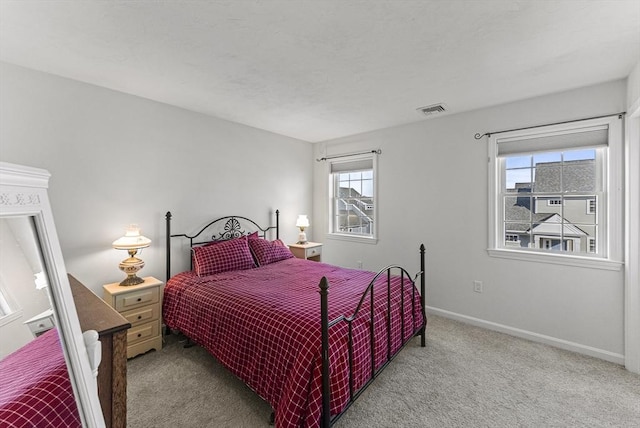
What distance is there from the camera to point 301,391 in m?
1.54

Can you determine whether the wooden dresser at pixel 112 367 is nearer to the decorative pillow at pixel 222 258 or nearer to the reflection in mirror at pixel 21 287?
the reflection in mirror at pixel 21 287

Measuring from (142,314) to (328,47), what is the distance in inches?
111

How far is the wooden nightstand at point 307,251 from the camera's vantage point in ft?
14.1

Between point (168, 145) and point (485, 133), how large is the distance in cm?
364

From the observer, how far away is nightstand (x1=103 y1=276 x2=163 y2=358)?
2.48 meters

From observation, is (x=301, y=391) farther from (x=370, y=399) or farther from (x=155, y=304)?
(x=155, y=304)

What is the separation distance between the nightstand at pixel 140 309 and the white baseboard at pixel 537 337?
3203 millimetres

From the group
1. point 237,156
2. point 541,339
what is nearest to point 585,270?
point 541,339

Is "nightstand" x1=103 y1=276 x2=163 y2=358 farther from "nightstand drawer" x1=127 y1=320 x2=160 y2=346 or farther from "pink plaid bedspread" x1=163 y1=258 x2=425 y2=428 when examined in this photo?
"pink plaid bedspread" x1=163 y1=258 x2=425 y2=428

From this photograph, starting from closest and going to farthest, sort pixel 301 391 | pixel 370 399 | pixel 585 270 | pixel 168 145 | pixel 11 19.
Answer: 1. pixel 301 391
2. pixel 11 19
3. pixel 370 399
4. pixel 585 270
5. pixel 168 145

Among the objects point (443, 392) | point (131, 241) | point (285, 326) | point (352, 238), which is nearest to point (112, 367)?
point (285, 326)

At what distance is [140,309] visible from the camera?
2588mm

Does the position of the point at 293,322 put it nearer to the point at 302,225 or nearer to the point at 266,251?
the point at 266,251

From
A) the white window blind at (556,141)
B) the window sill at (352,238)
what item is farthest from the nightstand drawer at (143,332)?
the white window blind at (556,141)
